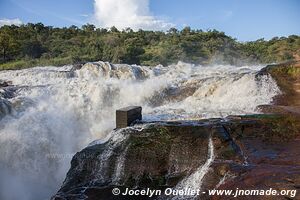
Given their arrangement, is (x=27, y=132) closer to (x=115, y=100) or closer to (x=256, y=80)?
(x=115, y=100)

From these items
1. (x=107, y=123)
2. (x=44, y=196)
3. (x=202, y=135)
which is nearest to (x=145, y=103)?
(x=107, y=123)

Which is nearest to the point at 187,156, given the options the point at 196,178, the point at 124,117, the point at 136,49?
the point at 196,178

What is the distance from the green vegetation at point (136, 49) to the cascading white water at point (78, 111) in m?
17.9

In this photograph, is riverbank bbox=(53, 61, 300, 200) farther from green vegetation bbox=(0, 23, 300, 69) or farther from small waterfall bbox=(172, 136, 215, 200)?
green vegetation bbox=(0, 23, 300, 69)

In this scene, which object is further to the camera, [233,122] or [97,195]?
[233,122]

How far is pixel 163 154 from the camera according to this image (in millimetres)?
7785

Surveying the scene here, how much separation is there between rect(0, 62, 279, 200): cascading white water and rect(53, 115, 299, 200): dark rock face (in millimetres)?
2426

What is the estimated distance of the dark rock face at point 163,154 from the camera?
7.28 m

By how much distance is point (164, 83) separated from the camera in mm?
15258

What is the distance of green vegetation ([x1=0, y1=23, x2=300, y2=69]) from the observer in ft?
111

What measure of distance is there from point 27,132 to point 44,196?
96.1 inches

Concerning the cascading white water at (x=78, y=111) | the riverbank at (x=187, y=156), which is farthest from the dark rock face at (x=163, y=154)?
the cascading white water at (x=78, y=111)

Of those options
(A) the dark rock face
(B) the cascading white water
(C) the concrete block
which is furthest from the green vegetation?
(A) the dark rock face

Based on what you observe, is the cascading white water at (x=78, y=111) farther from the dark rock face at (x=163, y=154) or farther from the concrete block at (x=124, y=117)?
the dark rock face at (x=163, y=154)
